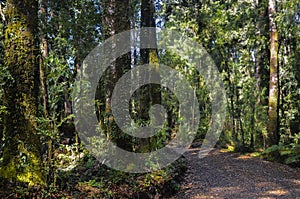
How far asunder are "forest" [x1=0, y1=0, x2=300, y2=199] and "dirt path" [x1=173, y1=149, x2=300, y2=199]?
0.03m

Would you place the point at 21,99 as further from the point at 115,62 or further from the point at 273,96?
the point at 273,96

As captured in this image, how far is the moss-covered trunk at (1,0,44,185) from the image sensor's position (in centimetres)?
428

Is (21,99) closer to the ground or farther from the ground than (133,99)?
closer to the ground

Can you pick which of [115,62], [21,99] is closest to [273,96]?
[115,62]

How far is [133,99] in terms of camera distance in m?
9.30

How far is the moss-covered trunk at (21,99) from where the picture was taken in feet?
14.0

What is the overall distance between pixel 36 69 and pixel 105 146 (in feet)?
7.50

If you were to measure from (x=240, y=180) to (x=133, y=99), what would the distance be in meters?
3.89

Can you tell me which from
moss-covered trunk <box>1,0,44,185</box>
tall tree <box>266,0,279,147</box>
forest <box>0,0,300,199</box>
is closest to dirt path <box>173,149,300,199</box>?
forest <box>0,0,300,199</box>

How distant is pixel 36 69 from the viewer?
4531mm

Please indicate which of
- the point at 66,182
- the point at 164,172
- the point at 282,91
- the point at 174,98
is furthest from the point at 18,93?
the point at 174,98

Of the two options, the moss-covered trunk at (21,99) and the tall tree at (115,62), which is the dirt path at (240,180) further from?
the moss-covered trunk at (21,99)

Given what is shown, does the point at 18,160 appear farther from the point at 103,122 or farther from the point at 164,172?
the point at 164,172

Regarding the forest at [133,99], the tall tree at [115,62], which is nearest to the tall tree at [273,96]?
the forest at [133,99]
